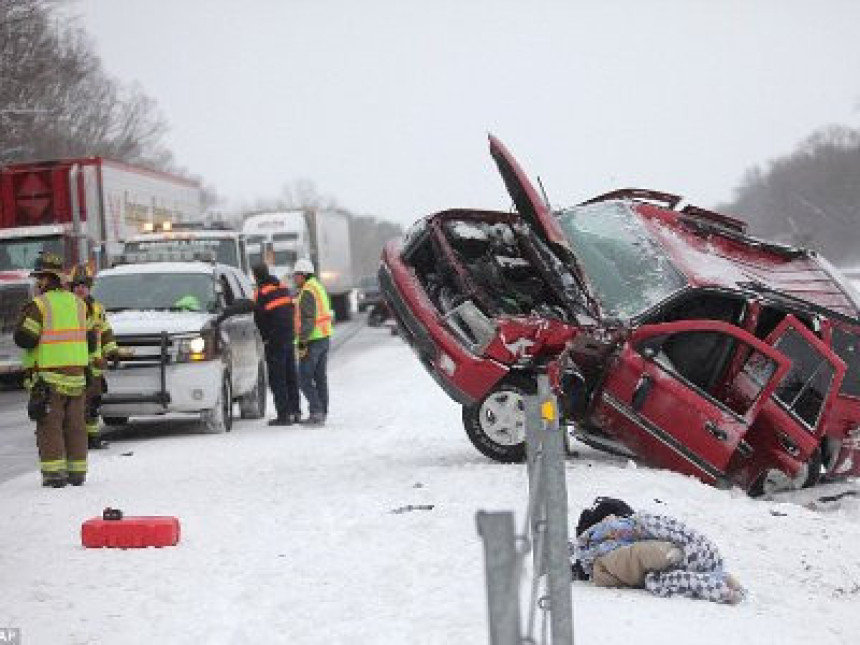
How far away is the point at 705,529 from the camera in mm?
7617

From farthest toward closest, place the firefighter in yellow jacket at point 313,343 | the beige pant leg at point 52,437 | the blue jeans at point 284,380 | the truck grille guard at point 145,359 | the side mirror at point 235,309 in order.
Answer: the blue jeans at point 284,380, the firefighter in yellow jacket at point 313,343, the side mirror at point 235,309, the truck grille guard at point 145,359, the beige pant leg at point 52,437

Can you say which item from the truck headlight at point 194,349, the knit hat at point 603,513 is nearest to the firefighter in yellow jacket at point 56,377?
the truck headlight at point 194,349

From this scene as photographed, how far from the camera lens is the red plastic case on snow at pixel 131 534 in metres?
7.34

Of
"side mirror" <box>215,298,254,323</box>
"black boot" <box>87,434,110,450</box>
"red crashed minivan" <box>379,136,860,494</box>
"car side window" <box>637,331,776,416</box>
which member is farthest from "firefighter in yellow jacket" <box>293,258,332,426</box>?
"car side window" <box>637,331,776,416</box>

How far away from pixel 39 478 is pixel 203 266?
4570mm

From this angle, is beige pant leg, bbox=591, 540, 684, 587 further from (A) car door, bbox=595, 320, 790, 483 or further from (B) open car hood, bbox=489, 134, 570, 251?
(B) open car hood, bbox=489, 134, 570, 251

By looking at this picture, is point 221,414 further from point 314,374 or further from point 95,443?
point 95,443

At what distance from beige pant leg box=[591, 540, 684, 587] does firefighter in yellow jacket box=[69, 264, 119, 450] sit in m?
6.05

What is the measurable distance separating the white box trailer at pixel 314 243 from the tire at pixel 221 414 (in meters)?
17.3

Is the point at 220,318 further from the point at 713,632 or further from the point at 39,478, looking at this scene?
the point at 713,632

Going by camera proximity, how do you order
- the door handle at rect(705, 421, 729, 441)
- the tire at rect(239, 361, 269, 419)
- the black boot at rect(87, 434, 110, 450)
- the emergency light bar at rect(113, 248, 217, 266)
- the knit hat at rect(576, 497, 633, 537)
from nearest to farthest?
the knit hat at rect(576, 497, 633, 537) < the door handle at rect(705, 421, 729, 441) < the black boot at rect(87, 434, 110, 450) < the tire at rect(239, 361, 269, 419) < the emergency light bar at rect(113, 248, 217, 266)

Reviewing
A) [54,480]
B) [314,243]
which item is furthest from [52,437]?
[314,243]

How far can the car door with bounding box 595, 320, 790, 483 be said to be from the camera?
29.9ft

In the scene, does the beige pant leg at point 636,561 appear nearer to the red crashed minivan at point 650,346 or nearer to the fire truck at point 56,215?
the red crashed minivan at point 650,346
